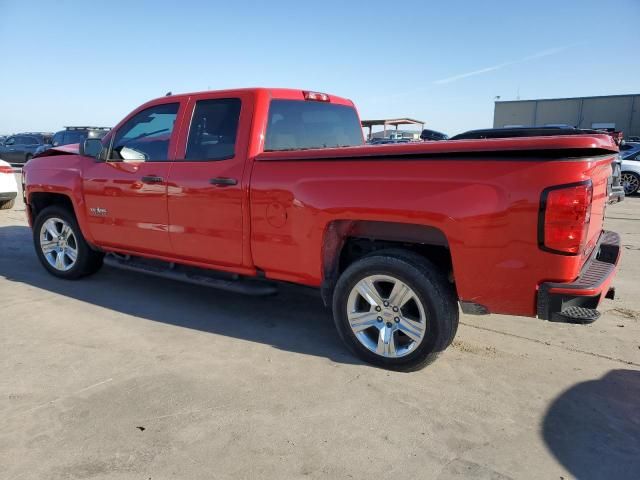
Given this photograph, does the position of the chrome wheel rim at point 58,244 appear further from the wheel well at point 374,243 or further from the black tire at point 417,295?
the black tire at point 417,295

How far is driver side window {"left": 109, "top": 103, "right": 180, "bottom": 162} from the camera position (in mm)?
4520

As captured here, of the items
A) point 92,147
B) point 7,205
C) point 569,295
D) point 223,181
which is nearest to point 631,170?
point 569,295

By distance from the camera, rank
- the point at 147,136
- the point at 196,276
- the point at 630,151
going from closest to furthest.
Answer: the point at 196,276 < the point at 147,136 < the point at 630,151

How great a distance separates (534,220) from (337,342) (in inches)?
72.5

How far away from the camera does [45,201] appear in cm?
577

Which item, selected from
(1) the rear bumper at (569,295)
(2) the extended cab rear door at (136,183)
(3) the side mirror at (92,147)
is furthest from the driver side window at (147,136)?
(1) the rear bumper at (569,295)

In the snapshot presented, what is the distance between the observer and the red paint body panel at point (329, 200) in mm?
2809

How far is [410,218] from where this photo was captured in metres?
3.12

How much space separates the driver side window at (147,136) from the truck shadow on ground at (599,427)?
3.65 m

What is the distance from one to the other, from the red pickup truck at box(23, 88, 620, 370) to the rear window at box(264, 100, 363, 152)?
0.02m

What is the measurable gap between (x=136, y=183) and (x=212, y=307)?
4.41 feet

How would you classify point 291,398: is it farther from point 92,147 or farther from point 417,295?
point 92,147

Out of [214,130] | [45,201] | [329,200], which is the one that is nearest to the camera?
[329,200]

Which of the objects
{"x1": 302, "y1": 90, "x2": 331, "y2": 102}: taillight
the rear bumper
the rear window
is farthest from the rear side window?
the rear bumper
